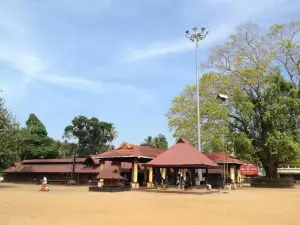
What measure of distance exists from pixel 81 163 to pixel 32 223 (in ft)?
116

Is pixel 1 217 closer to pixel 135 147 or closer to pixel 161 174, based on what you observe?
pixel 135 147

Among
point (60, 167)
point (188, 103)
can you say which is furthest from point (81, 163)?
point (188, 103)

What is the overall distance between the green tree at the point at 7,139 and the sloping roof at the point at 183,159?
13.9 meters

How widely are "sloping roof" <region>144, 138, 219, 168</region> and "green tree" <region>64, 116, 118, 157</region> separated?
45.1m

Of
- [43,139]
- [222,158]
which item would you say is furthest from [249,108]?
[43,139]

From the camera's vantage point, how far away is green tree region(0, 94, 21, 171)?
3247cm

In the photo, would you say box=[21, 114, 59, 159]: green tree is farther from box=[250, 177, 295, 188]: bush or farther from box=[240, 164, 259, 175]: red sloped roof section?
box=[240, 164, 259, 175]: red sloped roof section

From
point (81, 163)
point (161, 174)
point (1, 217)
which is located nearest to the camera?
point (1, 217)

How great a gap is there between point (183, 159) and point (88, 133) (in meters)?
47.4

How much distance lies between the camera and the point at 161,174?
37562mm

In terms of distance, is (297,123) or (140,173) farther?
(140,173)

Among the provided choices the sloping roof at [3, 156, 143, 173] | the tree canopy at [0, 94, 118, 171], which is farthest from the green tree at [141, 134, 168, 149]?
the sloping roof at [3, 156, 143, 173]

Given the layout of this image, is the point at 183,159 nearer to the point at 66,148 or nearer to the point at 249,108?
the point at 249,108

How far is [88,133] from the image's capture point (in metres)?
71.6
